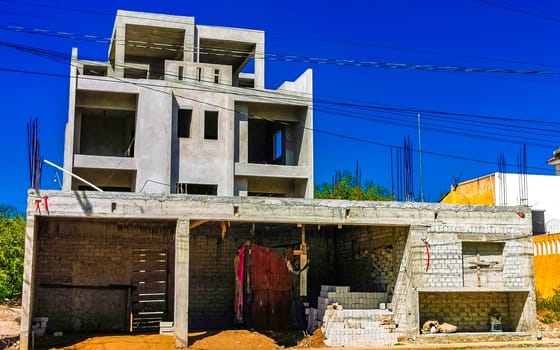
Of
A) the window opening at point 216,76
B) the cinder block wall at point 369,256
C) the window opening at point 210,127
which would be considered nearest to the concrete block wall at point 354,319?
the cinder block wall at point 369,256

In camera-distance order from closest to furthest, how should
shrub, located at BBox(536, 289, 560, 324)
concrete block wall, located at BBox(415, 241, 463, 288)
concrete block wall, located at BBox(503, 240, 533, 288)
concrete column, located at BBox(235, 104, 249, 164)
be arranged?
concrete block wall, located at BBox(415, 241, 463, 288) < concrete block wall, located at BBox(503, 240, 533, 288) < shrub, located at BBox(536, 289, 560, 324) < concrete column, located at BBox(235, 104, 249, 164)

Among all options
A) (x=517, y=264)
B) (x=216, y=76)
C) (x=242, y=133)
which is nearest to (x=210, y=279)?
(x=517, y=264)

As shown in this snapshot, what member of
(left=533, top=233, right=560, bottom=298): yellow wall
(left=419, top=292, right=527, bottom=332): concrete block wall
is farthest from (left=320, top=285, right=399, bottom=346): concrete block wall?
(left=533, top=233, right=560, bottom=298): yellow wall

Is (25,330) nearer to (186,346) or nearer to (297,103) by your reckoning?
(186,346)

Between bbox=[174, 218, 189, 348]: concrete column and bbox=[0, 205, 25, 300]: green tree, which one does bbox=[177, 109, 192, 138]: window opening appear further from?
bbox=[174, 218, 189, 348]: concrete column

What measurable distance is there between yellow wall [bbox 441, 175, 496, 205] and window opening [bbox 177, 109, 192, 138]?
15181 mm

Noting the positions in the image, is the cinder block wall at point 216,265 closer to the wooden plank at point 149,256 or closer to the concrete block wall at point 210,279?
the concrete block wall at point 210,279

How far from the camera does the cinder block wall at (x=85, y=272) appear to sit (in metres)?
21.5

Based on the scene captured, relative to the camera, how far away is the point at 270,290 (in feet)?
75.9

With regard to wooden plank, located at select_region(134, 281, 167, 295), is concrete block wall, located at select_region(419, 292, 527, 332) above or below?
below

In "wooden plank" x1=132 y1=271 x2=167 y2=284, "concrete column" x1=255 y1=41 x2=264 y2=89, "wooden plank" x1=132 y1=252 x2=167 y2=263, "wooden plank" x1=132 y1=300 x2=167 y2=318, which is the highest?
"concrete column" x1=255 y1=41 x2=264 y2=89

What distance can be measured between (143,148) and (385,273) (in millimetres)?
13751

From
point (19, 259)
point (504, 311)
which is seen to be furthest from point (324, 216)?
point (19, 259)

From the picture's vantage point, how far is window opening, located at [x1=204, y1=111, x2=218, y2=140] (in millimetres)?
33125
